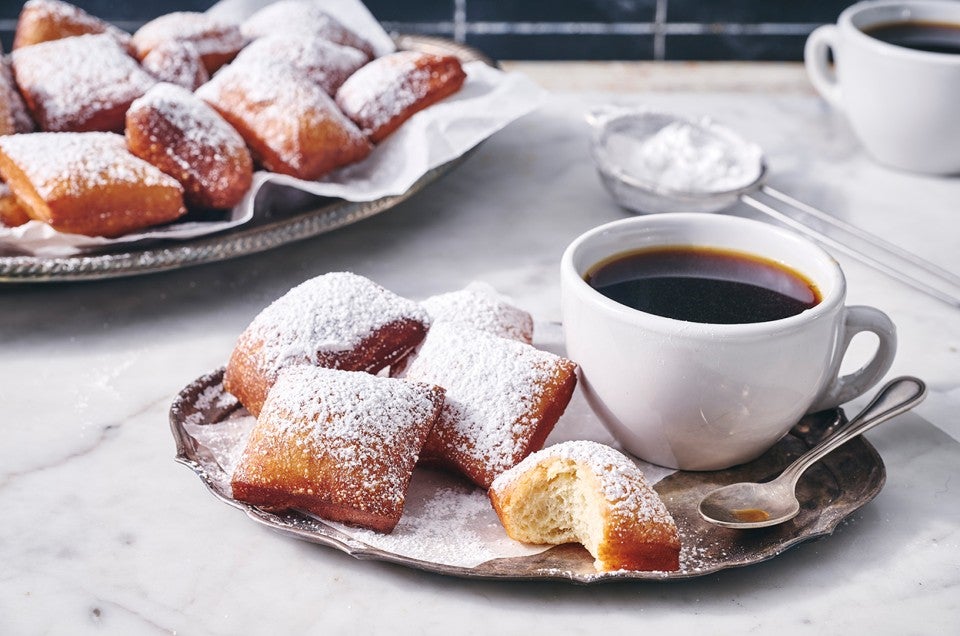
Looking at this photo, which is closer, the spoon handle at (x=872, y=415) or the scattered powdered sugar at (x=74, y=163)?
the spoon handle at (x=872, y=415)

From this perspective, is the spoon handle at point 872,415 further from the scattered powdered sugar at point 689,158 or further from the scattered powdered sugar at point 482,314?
the scattered powdered sugar at point 689,158

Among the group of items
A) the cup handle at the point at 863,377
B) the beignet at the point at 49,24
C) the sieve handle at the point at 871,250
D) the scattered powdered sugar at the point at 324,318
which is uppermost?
the beignet at the point at 49,24

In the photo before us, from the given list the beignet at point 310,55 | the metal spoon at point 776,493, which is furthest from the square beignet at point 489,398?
the beignet at point 310,55

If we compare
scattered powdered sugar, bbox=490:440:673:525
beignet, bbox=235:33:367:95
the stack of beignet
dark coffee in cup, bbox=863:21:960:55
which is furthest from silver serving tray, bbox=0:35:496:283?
dark coffee in cup, bbox=863:21:960:55

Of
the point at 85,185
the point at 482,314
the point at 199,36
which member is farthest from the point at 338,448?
the point at 199,36

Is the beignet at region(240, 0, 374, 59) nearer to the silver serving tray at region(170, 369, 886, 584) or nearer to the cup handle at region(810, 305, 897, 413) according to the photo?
the silver serving tray at region(170, 369, 886, 584)

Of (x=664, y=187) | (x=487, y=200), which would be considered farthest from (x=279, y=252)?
(x=664, y=187)

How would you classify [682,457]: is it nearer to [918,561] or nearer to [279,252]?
[918,561]
